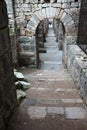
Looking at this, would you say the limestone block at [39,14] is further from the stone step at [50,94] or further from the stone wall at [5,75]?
the stone wall at [5,75]

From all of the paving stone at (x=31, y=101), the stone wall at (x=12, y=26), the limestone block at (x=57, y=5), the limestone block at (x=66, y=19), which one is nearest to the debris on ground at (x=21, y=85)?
the paving stone at (x=31, y=101)

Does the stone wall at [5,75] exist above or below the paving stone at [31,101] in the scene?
above

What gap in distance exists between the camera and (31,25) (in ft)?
18.0

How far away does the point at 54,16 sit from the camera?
5.31 metres

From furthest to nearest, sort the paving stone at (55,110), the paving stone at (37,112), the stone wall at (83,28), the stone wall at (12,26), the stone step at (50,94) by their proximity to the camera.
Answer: the stone wall at (83,28) → the stone wall at (12,26) → the stone step at (50,94) → the paving stone at (55,110) → the paving stone at (37,112)

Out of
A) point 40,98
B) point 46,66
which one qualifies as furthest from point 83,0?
point 40,98

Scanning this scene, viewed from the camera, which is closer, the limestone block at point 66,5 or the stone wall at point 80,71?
the stone wall at point 80,71

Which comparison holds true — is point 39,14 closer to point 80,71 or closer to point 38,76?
point 38,76

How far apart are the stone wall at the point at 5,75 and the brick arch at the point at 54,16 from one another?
321 cm

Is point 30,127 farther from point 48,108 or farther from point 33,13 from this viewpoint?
point 33,13

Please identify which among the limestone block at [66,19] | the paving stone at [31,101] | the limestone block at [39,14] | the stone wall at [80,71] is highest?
the limestone block at [39,14]

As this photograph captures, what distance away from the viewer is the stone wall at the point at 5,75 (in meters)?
2.11

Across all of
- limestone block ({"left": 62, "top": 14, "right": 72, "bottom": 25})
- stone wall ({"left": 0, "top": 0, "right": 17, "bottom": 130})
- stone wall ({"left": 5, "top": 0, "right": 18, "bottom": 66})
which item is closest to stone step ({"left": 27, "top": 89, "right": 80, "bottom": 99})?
stone wall ({"left": 0, "top": 0, "right": 17, "bottom": 130})

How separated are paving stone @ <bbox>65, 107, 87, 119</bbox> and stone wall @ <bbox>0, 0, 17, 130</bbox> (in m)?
1.02
